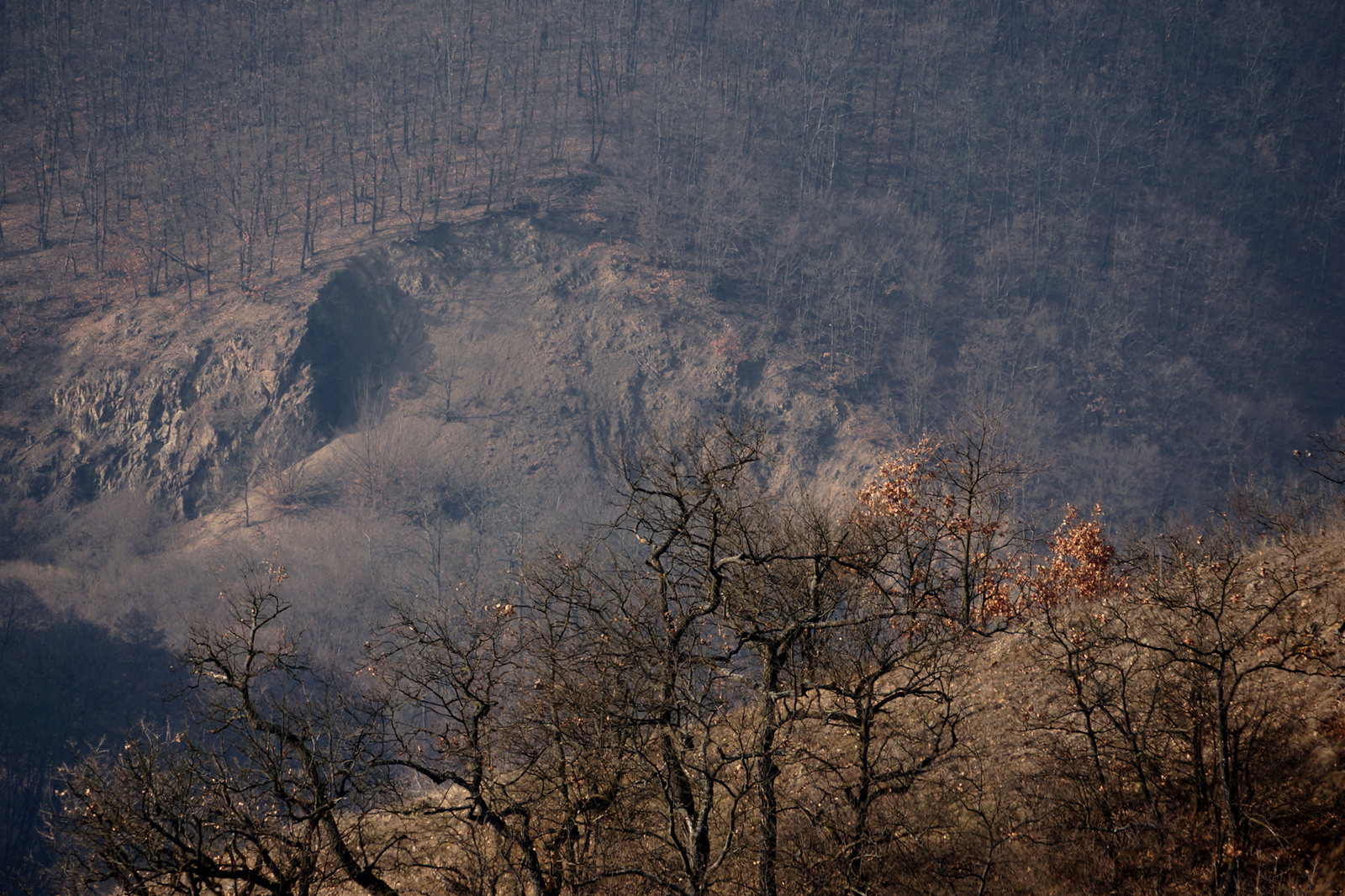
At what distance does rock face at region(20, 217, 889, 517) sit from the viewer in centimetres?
7412

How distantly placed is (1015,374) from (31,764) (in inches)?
3687

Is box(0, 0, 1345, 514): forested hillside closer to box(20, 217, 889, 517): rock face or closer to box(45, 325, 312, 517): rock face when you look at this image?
box(45, 325, 312, 517): rock face

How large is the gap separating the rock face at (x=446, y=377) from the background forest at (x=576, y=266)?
14.7 inches

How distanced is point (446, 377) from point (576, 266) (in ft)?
60.6

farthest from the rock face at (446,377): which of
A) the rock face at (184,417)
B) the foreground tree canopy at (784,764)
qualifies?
the foreground tree canopy at (784,764)

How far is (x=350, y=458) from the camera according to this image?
7444 cm

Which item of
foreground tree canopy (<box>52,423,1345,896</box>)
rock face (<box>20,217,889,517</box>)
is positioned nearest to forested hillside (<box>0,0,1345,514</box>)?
rock face (<box>20,217,889,517</box>)

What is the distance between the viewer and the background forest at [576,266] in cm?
7031

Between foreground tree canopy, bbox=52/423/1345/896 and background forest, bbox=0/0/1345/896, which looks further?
background forest, bbox=0/0/1345/896

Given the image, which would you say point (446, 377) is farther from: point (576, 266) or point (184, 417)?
point (184, 417)

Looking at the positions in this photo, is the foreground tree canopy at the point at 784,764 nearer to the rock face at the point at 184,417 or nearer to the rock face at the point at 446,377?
the rock face at the point at 446,377

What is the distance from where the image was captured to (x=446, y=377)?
264 ft

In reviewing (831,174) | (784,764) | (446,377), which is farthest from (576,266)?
(784,764)

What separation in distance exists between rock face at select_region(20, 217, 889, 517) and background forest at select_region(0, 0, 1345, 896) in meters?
0.37
